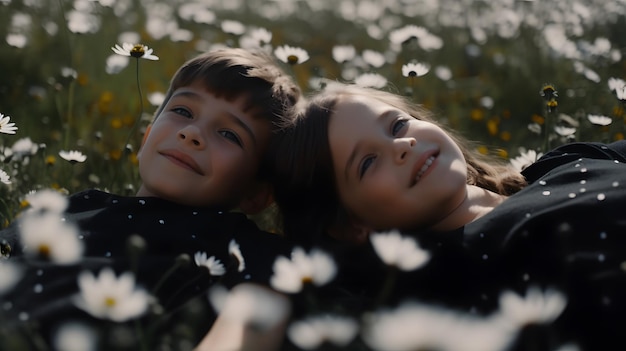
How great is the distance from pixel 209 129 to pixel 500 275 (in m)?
0.86

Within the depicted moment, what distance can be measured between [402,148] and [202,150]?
531mm

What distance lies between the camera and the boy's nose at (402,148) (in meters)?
2.18

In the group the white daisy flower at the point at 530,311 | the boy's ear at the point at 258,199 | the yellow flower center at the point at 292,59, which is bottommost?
the boy's ear at the point at 258,199

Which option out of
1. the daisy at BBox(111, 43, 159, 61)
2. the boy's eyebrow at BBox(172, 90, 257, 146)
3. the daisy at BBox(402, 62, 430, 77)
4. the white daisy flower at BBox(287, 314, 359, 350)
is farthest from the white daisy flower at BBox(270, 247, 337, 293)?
the daisy at BBox(402, 62, 430, 77)

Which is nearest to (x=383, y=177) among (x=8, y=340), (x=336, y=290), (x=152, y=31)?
(x=336, y=290)

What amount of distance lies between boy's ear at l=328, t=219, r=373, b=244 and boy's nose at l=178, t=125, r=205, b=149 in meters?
0.43

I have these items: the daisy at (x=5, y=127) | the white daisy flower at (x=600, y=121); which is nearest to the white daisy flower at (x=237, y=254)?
the daisy at (x=5, y=127)

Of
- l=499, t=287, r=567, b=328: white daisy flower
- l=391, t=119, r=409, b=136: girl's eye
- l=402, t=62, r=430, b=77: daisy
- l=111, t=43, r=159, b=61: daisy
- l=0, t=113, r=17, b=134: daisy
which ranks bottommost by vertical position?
l=0, t=113, r=17, b=134: daisy

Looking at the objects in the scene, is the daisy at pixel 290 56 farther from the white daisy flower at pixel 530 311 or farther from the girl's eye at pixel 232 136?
the white daisy flower at pixel 530 311

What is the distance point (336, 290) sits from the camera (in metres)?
2.04

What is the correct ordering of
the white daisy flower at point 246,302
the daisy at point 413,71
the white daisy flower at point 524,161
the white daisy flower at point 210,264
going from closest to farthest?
the white daisy flower at point 246,302
the white daisy flower at point 210,264
the white daisy flower at point 524,161
the daisy at point 413,71

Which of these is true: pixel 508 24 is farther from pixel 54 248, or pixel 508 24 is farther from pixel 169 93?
pixel 54 248

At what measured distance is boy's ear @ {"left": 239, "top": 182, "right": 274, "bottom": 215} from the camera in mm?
2561

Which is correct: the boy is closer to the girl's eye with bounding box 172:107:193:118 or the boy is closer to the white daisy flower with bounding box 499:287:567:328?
the girl's eye with bounding box 172:107:193:118
